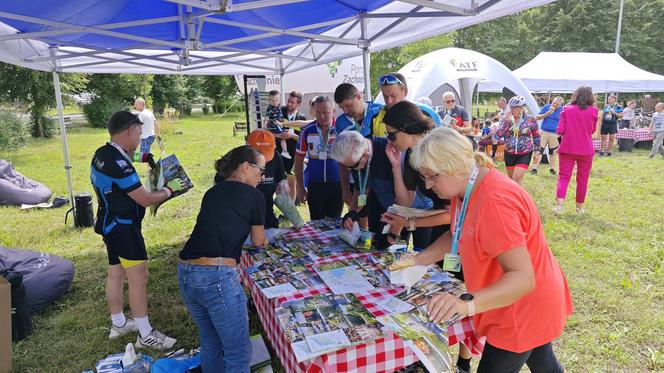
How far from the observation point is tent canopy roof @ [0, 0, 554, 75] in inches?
120

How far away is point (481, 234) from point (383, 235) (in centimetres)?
119

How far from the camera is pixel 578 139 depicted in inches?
212

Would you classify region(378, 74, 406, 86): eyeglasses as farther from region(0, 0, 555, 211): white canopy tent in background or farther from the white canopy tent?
the white canopy tent

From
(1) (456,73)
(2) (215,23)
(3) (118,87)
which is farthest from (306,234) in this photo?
(3) (118,87)

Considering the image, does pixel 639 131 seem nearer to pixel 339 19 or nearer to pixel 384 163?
pixel 339 19

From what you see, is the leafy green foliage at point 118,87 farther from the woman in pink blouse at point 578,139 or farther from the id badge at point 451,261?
the id badge at point 451,261

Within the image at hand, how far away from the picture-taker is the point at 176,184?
2.83 meters

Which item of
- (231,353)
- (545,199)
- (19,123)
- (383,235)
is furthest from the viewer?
(19,123)

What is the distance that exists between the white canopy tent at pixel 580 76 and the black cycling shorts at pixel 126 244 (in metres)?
12.5

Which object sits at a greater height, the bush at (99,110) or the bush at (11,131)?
the bush at (99,110)

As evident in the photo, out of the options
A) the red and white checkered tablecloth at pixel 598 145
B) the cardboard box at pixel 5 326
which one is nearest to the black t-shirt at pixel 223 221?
the cardboard box at pixel 5 326

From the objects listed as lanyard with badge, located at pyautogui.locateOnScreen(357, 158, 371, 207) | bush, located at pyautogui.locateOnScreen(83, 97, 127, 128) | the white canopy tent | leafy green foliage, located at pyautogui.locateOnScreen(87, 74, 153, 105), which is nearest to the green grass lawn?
lanyard with badge, located at pyautogui.locateOnScreen(357, 158, 371, 207)

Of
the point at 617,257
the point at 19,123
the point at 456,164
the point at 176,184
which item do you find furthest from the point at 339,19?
the point at 19,123

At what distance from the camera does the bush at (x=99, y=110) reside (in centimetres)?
2161
